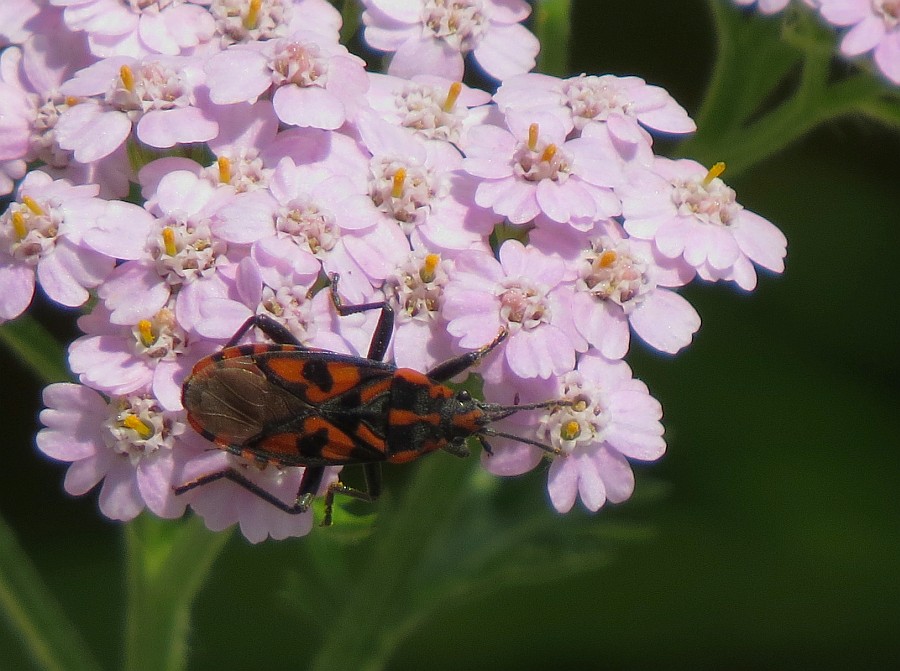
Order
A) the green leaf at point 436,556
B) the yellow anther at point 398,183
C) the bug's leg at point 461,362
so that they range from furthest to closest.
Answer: the green leaf at point 436,556 < the yellow anther at point 398,183 < the bug's leg at point 461,362

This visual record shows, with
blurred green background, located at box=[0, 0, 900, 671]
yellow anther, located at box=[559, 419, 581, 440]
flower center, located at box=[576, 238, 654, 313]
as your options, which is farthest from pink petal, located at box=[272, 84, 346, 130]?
blurred green background, located at box=[0, 0, 900, 671]

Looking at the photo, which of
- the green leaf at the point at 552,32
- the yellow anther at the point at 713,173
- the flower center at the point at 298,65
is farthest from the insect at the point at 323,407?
the green leaf at the point at 552,32

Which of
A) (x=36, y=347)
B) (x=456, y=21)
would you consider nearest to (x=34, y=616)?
(x=36, y=347)

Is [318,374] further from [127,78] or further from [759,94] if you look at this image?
[759,94]

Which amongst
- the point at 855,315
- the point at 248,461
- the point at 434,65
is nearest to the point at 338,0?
the point at 434,65

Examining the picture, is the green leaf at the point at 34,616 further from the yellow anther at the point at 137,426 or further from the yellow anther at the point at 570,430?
the yellow anther at the point at 570,430

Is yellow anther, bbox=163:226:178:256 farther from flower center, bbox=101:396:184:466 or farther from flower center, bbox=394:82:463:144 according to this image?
flower center, bbox=394:82:463:144
